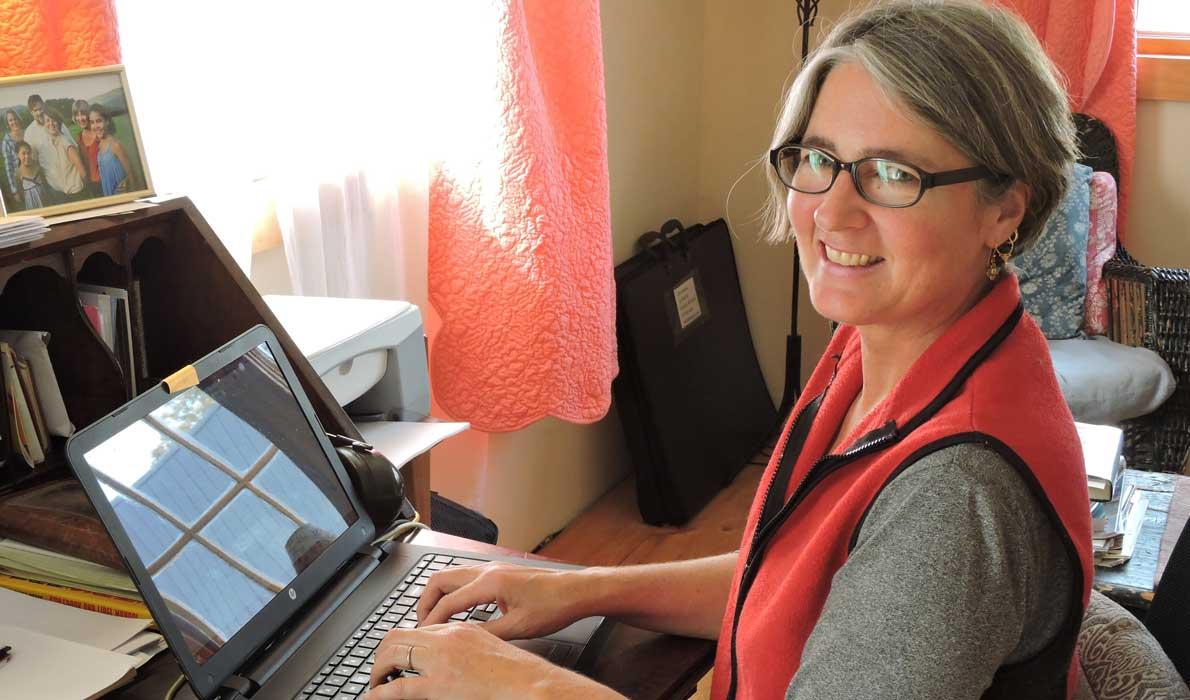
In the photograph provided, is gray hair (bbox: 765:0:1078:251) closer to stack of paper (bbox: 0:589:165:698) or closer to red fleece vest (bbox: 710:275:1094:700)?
red fleece vest (bbox: 710:275:1094:700)

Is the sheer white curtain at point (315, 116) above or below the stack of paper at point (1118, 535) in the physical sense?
above

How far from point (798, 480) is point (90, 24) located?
0.95 meters

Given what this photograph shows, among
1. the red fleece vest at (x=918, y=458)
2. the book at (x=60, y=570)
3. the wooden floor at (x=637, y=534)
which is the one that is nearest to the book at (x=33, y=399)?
the book at (x=60, y=570)

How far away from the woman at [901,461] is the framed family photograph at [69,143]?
561 mm

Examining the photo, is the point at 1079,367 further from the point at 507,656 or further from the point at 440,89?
the point at 507,656

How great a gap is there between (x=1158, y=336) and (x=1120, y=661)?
2358mm

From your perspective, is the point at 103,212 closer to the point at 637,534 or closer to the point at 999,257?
the point at 999,257

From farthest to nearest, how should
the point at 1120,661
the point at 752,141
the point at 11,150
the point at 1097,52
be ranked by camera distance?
the point at 752,141, the point at 1097,52, the point at 11,150, the point at 1120,661

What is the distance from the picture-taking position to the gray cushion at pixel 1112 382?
2914 mm

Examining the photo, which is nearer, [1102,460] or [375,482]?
[375,482]

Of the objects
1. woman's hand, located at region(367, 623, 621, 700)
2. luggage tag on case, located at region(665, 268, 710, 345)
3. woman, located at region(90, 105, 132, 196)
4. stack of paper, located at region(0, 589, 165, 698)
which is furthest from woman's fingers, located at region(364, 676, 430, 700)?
luggage tag on case, located at region(665, 268, 710, 345)

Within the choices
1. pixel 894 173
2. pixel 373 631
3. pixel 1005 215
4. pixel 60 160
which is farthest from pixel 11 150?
pixel 1005 215

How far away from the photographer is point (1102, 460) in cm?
196

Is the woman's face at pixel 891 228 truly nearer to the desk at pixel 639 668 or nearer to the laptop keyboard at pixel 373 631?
the desk at pixel 639 668
